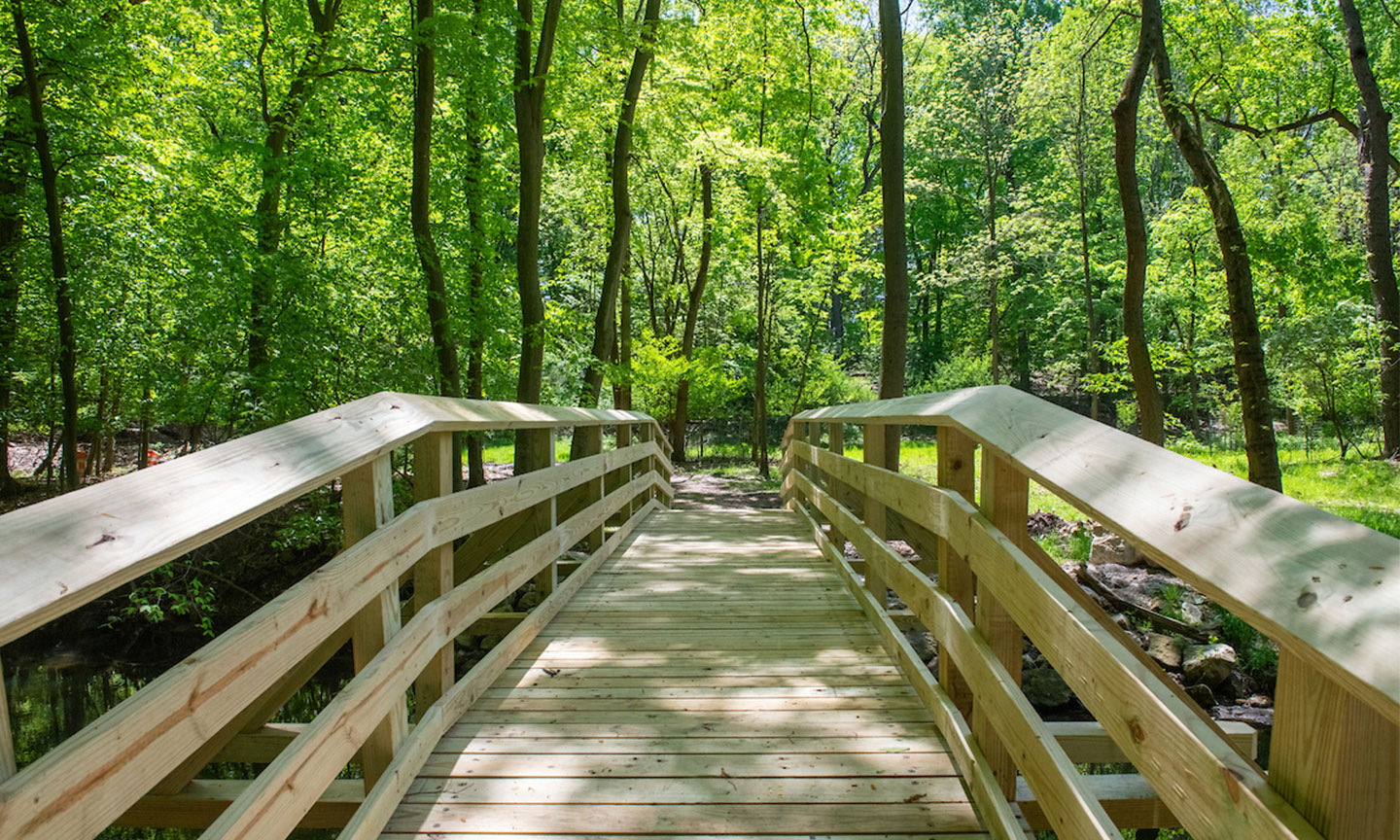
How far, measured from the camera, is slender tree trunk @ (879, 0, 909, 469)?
838 cm

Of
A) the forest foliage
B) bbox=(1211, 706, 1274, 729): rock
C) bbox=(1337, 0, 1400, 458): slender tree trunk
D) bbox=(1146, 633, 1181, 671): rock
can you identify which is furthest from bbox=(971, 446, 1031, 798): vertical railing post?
bbox=(1337, 0, 1400, 458): slender tree trunk

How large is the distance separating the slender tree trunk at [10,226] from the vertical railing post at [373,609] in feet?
28.2

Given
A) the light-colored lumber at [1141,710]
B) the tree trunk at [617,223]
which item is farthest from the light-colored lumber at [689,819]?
the tree trunk at [617,223]

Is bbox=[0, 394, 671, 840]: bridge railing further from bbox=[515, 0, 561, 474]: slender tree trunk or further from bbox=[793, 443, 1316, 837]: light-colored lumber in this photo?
bbox=[515, 0, 561, 474]: slender tree trunk

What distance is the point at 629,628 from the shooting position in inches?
154

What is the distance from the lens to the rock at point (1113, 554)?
27.1 feet

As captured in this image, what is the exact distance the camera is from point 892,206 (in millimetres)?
8500

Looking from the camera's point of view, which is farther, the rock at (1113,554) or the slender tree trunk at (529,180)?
the slender tree trunk at (529,180)

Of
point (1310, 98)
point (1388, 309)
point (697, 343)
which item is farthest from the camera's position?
point (697, 343)

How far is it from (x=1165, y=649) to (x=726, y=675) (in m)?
4.74

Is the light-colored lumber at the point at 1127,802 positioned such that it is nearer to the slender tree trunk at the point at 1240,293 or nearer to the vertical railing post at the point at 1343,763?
the vertical railing post at the point at 1343,763

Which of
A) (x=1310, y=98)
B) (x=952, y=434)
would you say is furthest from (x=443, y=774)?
(x=1310, y=98)

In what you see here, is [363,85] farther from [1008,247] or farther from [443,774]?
[1008,247]

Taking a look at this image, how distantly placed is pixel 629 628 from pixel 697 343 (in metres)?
19.9
